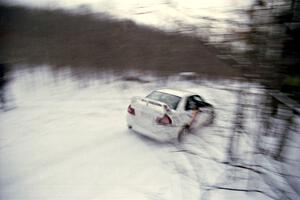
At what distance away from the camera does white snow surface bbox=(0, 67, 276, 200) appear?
133 cm

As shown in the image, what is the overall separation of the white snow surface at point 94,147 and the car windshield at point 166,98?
15cm

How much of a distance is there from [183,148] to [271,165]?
0.53 m

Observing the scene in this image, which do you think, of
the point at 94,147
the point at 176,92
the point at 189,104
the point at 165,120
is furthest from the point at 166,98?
the point at 94,147

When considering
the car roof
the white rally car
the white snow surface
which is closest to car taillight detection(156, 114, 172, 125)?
the white rally car

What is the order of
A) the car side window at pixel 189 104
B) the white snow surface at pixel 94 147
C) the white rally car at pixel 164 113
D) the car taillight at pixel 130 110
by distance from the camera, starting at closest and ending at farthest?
the white snow surface at pixel 94 147 < the white rally car at pixel 164 113 < the car side window at pixel 189 104 < the car taillight at pixel 130 110

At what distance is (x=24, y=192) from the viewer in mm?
1222

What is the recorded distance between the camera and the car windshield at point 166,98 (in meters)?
2.32

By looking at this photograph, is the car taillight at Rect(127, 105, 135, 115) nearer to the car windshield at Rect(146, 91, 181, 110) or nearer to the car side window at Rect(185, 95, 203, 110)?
the car windshield at Rect(146, 91, 181, 110)

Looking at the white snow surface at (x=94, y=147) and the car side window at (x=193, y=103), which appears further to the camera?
the car side window at (x=193, y=103)

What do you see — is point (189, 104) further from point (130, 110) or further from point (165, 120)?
point (130, 110)

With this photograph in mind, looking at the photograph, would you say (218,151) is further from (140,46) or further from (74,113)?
(74,113)

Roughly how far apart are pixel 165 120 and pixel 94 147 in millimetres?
557

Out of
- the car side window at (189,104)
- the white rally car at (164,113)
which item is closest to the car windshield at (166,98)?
the white rally car at (164,113)

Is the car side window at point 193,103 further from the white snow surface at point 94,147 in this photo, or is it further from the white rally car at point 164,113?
the white snow surface at point 94,147
